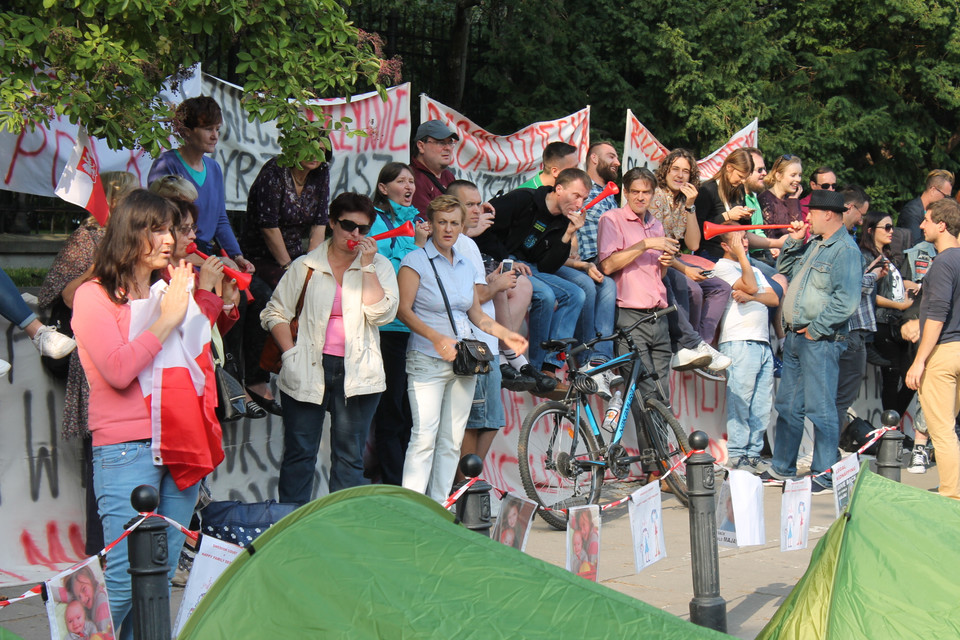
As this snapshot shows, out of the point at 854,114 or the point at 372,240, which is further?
the point at 854,114

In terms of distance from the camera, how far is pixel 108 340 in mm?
4297

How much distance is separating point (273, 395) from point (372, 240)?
1.33 m

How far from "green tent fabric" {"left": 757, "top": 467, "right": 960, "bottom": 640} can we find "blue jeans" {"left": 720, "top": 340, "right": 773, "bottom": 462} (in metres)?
5.54

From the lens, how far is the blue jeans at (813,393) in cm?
886

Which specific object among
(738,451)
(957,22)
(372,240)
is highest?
(957,22)

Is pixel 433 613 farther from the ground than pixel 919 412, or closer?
farther from the ground

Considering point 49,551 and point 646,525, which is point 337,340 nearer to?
point 49,551

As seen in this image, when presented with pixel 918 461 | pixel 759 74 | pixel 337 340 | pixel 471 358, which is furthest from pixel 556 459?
pixel 759 74

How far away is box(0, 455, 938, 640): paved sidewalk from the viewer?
18.8ft

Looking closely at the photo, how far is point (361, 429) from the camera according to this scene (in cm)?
646

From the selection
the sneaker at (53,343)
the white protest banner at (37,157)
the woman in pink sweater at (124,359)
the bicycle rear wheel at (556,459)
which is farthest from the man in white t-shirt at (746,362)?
→ the woman in pink sweater at (124,359)

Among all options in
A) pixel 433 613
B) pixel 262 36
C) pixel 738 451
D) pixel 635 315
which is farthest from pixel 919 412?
pixel 433 613

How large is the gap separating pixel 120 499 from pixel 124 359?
0.54 metres

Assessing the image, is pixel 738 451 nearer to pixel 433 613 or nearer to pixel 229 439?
pixel 229 439
